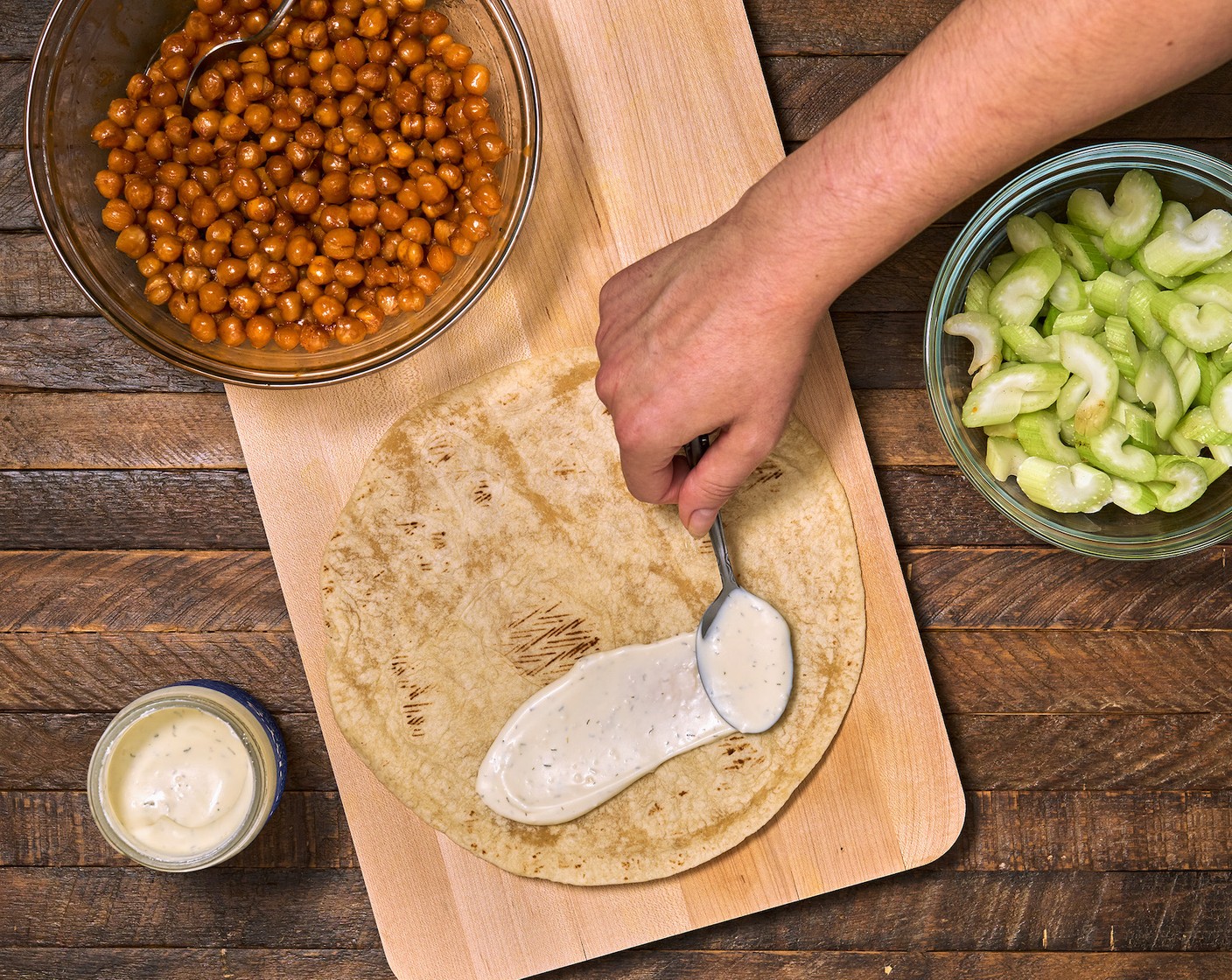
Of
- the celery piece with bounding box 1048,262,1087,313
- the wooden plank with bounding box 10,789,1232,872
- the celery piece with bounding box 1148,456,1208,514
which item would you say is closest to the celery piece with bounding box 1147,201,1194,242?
the celery piece with bounding box 1048,262,1087,313

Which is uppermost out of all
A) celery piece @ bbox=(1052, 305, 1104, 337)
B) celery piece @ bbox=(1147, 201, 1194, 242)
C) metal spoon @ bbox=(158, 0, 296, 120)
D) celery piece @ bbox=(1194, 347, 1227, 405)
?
metal spoon @ bbox=(158, 0, 296, 120)

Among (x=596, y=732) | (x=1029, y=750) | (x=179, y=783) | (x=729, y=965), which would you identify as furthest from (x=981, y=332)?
(x=179, y=783)

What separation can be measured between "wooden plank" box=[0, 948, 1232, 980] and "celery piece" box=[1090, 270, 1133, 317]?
112cm

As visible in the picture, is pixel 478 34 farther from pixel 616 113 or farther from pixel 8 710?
pixel 8 710

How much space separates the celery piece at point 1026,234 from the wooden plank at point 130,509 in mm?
1333

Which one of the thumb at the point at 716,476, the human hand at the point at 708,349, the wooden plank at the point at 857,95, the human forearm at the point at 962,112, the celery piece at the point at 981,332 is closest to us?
the human forearm at the point at 962,112

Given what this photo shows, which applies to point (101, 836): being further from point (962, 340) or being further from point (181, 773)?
point (962, 340)

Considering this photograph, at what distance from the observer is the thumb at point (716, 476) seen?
120 centimetres

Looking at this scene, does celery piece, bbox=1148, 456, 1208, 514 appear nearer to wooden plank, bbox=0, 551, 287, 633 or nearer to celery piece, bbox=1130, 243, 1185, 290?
celery piece, bbox=1130, 243, 1185, 290

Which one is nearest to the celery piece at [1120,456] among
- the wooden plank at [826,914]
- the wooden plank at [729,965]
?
the wooden plank at [826,914]

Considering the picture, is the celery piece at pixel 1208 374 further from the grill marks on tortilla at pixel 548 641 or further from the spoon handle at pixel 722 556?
the grill marks on tortilla at pixel 548 641

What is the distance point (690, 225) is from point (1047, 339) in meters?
0.58

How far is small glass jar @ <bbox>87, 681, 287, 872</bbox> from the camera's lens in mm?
1466

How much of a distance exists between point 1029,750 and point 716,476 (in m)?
0.85
